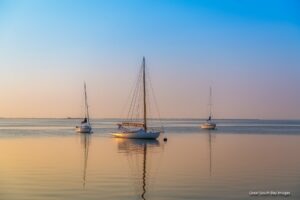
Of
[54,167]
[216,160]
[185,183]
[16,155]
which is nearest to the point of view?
[185,183]

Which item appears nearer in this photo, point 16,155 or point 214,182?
point 214,182

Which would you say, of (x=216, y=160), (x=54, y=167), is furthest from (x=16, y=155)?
(x=216, y=160)

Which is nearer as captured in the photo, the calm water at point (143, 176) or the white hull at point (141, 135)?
the calm water at point (143, 176)

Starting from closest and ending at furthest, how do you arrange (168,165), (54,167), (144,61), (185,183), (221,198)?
(221,198) → (185,183) → (54,167) → (168,165) → (144,61)

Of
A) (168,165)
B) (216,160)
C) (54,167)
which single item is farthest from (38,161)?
(216,160)

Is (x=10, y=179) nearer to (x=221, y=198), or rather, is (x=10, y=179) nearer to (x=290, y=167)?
(x=221, y=198)

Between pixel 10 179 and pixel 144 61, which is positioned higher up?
pixel 144 61

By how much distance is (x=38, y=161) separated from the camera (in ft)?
133

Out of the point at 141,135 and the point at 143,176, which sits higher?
the point at 141,135

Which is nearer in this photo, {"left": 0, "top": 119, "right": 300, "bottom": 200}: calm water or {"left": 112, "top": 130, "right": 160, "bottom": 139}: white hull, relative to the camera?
{"left": 0, "top": 119, "right": 300, "bottom": 200}: calm water

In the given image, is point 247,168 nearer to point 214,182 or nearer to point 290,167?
point 290,167

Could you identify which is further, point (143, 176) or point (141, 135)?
point (141, 135)

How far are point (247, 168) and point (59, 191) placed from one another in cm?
1644

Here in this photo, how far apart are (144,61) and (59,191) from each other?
5799 centimetres
